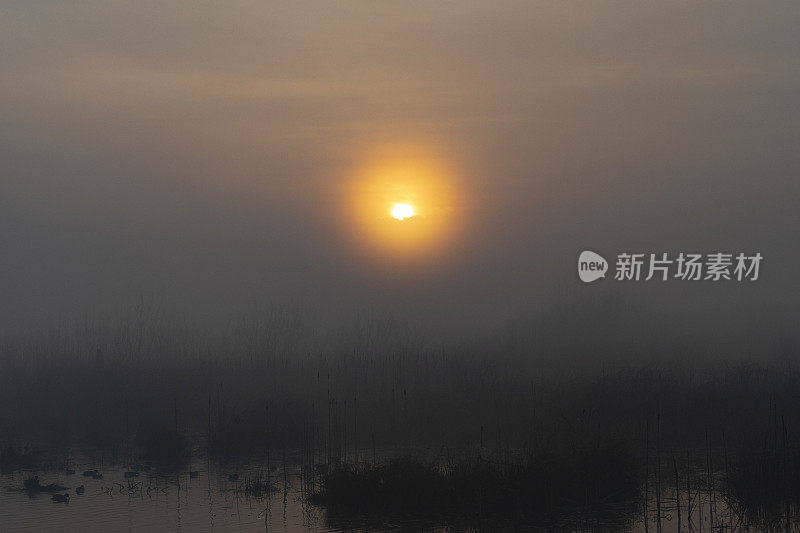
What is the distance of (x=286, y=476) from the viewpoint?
16.6 meters

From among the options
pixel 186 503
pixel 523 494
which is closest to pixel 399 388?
pixel 186 503

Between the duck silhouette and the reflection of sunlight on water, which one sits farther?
the duck silhouette

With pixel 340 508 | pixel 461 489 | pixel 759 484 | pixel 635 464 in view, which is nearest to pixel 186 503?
pixel 340 508

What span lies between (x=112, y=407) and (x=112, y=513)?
8.82m

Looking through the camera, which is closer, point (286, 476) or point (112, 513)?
point (112, 513)

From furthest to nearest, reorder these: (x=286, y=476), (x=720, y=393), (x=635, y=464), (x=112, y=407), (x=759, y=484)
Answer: (x=112, y=407)
(x=720, y=393)
(x=286, y=476)
(x=635, y=464)
(x=759, y=484)

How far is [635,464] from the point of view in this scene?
1402cm

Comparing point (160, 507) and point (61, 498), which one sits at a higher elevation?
point (61, 498)

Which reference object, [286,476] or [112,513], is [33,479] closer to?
[112,513]

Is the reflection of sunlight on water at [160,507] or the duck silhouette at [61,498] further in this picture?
the duck silhouette at [61,498]

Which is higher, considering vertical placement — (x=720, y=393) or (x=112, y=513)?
(x=720, y=393)

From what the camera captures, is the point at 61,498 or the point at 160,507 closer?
the point at 160,507

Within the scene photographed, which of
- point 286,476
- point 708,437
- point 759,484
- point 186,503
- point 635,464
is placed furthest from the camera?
point 708,437

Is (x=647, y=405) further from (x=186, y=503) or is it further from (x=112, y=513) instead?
(x=112, y=513)
